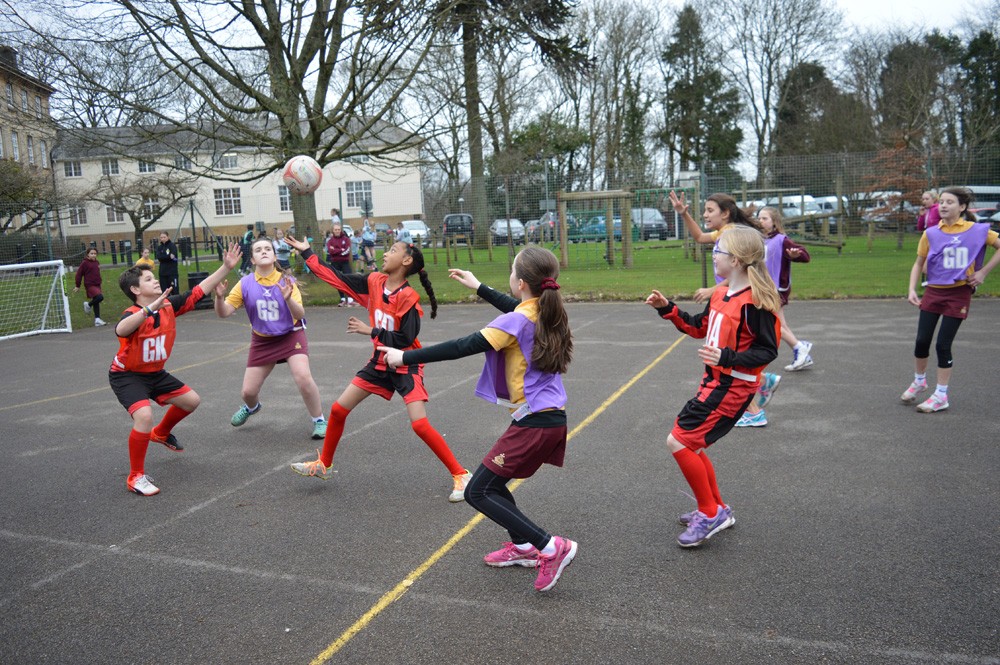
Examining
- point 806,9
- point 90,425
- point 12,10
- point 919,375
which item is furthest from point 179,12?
point 806,9

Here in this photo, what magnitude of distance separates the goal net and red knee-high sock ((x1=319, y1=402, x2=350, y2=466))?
13.5m

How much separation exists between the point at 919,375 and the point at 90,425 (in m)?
8.22

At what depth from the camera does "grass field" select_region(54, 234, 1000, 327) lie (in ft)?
52.8

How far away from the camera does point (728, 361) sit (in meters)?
4.20

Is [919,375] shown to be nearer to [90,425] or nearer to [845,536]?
[845,536]

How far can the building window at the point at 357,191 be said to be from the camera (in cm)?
4900

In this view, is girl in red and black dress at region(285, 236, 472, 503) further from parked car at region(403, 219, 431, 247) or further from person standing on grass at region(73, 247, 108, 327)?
parked car at region(403, 219, 431, 247)

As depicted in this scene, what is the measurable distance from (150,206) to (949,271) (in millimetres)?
46977

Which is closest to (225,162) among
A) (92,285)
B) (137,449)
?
(92,285)

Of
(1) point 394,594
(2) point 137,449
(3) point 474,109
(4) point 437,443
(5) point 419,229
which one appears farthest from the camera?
(5) point 419,229

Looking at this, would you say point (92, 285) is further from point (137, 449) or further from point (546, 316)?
point (546, 316)

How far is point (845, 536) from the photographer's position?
4.37 meters

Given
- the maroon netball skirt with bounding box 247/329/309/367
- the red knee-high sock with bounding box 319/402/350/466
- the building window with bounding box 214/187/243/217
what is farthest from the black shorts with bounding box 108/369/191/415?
the building window with bounding box 214/187/243/217

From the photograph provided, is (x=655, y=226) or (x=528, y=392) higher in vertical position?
(x=655, y=226)
